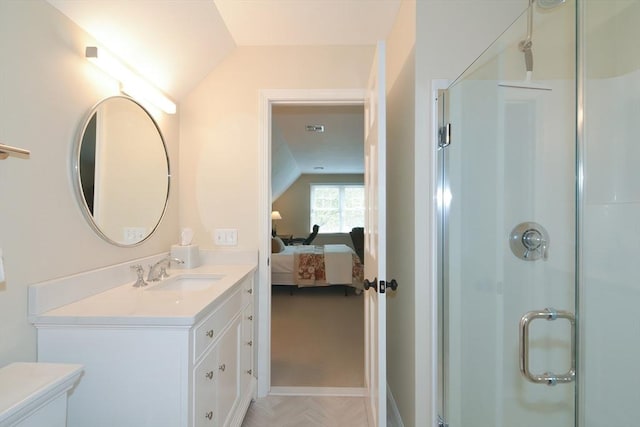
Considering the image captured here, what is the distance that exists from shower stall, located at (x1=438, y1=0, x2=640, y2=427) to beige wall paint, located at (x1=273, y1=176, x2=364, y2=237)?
6.87 m

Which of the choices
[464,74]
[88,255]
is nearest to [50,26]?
[88,255]

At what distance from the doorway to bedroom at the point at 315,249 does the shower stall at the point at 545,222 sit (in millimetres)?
983

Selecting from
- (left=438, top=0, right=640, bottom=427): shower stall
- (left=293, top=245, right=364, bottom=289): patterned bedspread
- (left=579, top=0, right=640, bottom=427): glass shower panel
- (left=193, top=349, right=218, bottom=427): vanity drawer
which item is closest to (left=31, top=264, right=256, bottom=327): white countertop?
(left=193, top=349, right=218, bottom=427): vanity drawer

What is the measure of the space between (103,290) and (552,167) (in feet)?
7.19

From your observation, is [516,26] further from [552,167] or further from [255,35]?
[255,35]

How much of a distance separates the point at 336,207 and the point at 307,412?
6.68 meters

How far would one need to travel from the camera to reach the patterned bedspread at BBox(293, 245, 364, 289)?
4.58 m

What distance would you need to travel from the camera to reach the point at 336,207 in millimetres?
8438

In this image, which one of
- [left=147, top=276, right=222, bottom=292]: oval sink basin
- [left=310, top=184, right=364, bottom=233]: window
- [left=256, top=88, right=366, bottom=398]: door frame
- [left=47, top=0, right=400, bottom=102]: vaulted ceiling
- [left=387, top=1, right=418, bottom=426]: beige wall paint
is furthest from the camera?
[left=310, top=184, right=364, bottom=233]: window

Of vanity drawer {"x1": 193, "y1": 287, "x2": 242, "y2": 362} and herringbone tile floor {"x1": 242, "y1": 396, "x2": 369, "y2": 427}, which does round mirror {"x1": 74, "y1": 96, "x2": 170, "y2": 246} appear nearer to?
vanity drawer {"x1": 193, "y1": 287, "x2": 242, "y2": 362}

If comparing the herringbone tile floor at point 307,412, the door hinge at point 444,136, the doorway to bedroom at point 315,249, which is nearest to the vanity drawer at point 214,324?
the herringbone tile floor at point 307,412

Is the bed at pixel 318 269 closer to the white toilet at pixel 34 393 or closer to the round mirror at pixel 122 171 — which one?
the round mirror at pixel 122 171

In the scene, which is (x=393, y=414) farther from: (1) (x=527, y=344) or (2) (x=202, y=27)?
(2) (x=202, y=27)

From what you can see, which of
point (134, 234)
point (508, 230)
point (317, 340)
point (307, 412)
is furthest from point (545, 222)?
point (317, 340)
